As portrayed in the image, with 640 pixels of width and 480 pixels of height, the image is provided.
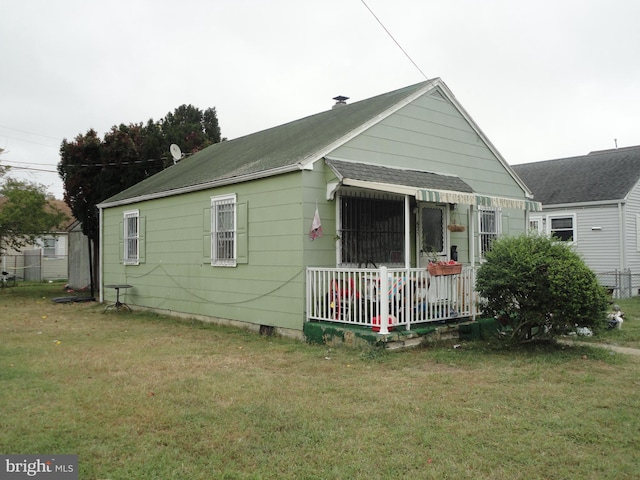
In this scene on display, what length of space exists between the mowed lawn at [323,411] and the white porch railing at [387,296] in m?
0.60

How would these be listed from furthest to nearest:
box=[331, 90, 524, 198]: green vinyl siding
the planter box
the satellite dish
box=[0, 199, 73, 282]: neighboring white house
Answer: box=[0, 199, 73, 282]: neighboring white house, the satellite dish, box=[331, 90, 524, 198]: green vinyl siding, the planter box

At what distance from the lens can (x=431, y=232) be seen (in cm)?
1084

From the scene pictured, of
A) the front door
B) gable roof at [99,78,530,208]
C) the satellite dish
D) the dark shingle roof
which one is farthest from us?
the satellite dish

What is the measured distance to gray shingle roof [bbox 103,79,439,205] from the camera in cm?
950

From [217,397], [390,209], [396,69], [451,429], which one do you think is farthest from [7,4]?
[451,429]

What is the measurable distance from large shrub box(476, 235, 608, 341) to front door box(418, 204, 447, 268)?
248cm

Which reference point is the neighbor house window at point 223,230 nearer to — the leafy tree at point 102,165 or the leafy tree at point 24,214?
the leafy tree at point 102,165

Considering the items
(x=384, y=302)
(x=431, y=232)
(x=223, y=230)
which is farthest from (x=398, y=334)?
(x=223, y=230)

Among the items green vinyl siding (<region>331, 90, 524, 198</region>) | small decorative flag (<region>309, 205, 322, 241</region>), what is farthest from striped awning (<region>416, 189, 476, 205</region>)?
green vinyl siding (<region>331, 90, 524, 198</region>)

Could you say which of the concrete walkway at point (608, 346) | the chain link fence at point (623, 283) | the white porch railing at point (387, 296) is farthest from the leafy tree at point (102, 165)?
the chain link fence at point (623, 283)

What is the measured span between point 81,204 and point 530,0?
17.2 m

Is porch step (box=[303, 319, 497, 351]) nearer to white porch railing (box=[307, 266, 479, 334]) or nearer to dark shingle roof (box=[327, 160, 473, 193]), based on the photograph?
white porch railing (box=[307, 266, 479, 334])

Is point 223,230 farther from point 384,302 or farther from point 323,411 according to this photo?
point 323,411

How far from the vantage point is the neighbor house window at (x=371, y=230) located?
927cm
